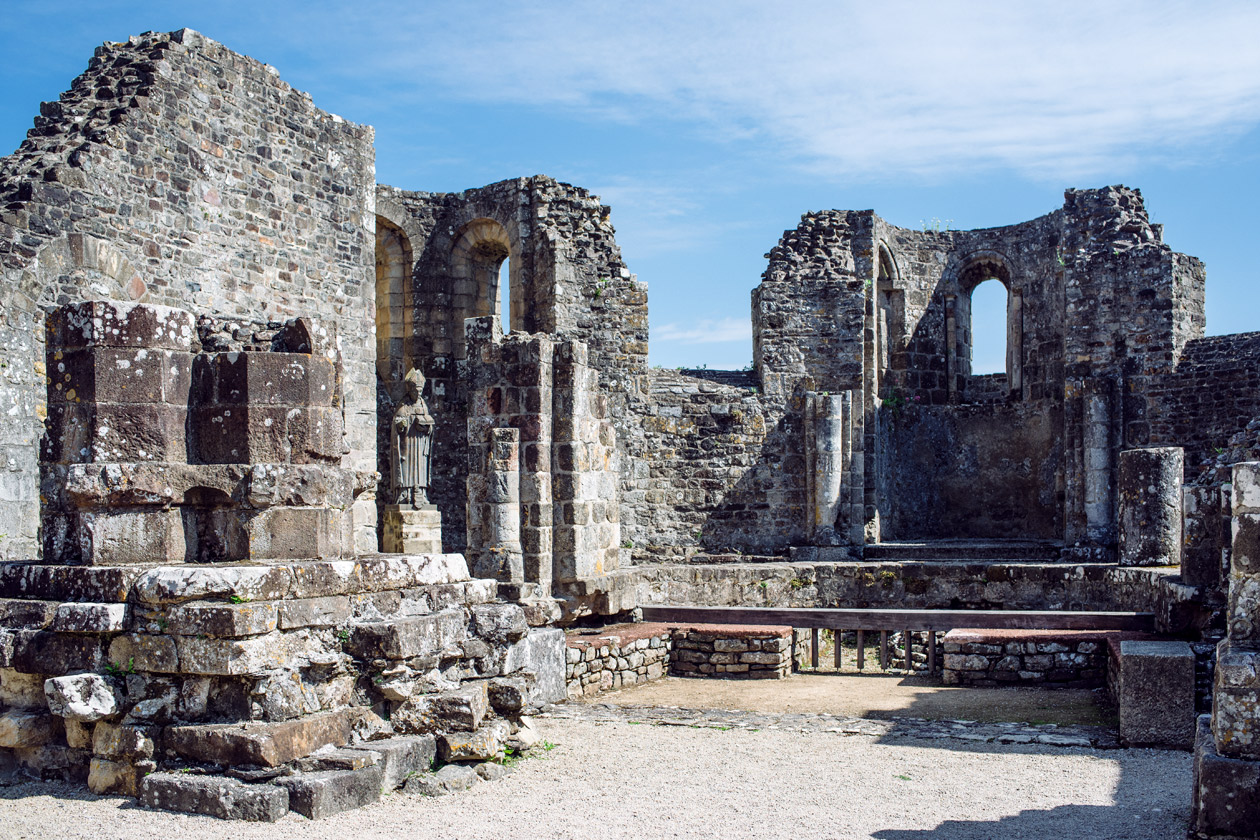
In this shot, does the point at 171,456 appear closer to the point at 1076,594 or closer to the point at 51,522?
the point at 51,522

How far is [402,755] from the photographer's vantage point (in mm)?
5793

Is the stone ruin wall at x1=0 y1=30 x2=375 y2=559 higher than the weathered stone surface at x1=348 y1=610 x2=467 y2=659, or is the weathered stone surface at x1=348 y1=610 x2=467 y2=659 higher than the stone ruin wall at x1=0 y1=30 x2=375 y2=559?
the stone ruin wall at x1=0 y1=30 x2=375 y2=559

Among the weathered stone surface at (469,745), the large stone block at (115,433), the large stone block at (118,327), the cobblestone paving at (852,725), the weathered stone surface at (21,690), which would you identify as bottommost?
the cobblestone paving at (852,725)

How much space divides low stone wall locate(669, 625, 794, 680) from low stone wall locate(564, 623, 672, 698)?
0.54 ft

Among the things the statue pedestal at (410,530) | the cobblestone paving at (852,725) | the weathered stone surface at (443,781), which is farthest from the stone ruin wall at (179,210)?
the weathered stone surface at (443,781)

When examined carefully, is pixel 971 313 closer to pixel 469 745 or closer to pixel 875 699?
pixel 875 699

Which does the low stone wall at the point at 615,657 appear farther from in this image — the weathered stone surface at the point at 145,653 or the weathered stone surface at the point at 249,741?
the weathered stone surface at the point at 145,653

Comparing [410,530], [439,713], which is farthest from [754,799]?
[410,530]

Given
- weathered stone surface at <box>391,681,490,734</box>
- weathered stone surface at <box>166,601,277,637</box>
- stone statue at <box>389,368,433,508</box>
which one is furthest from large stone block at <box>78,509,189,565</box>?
stone statue at <box>389,368,433,508</box>

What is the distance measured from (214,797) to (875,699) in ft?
18.6

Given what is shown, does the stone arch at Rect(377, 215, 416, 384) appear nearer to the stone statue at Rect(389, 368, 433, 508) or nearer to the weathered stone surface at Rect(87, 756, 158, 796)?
the stone statue at Rect(389, 368, 433, 508)

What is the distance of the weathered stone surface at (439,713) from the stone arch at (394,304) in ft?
47.2

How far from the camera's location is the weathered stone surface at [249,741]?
17.3 ft

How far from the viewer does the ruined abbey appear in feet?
18.4
